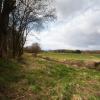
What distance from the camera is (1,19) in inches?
733

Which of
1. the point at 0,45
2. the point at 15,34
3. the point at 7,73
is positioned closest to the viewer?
the point at 7,73

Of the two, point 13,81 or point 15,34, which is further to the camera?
point 15,34

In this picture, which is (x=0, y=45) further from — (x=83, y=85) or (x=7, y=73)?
(x=83, y=85)

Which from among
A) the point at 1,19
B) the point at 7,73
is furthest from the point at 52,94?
the point at 1,19

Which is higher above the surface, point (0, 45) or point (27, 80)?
point (0, 45)

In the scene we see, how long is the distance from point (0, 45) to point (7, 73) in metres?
4.16

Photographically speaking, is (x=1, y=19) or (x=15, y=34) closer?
(x=1, y=19)

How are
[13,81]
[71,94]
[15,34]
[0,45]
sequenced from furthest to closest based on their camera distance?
[15,34] → [0,45] → [13,81] → [71,94]

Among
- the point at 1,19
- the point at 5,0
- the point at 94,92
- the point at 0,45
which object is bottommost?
the point at 94,92

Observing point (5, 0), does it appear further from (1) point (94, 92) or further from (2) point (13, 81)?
(1) point (94, 92)

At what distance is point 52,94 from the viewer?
1292 cm

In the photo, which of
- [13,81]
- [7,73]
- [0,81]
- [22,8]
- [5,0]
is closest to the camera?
[0,81]

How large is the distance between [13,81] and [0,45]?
229 inches

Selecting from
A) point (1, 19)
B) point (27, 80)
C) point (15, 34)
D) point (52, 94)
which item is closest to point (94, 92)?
point (52, 94)
